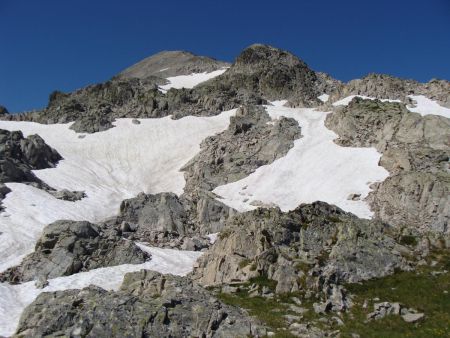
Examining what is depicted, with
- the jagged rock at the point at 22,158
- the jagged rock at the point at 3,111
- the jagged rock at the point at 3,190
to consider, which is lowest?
the jagged rock at the point at 3,190

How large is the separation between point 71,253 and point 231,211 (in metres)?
22.0

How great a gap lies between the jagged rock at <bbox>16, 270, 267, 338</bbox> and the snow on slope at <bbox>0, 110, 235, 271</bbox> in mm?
22178

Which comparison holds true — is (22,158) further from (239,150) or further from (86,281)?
(86,281)

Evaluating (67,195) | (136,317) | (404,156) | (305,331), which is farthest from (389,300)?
(67,195)

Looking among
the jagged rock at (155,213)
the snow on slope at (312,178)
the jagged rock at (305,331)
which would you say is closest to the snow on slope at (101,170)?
the jagged rock at (155,213)

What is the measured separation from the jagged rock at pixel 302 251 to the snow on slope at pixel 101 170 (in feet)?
69.6

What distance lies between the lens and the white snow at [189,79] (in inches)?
5300

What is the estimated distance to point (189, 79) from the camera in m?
142

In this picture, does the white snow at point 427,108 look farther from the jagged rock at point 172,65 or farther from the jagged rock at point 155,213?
the jagged rock at point 172,65

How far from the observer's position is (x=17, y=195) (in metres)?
60.8

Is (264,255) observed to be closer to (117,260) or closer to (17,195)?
(117,260)

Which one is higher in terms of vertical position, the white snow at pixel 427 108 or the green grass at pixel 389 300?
the white snow at pixel 427 108

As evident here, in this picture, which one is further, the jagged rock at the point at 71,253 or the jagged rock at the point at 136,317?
the jagged rock at the point at 71,253

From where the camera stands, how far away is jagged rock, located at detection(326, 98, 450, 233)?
49.4m
